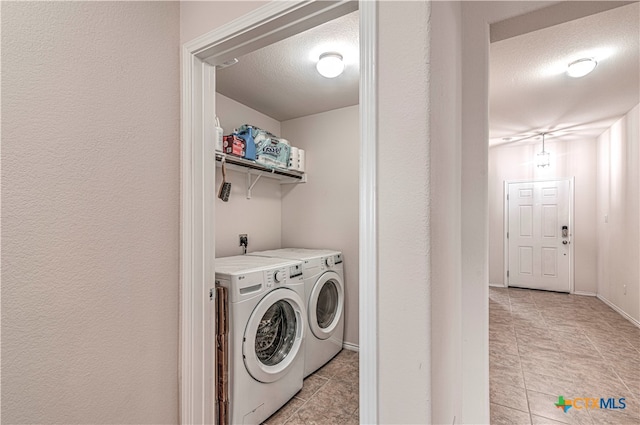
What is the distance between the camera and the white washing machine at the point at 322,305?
2242mm

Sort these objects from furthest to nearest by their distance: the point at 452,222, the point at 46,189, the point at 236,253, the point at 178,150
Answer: the point at 236,253 → the point at 178,150 → the point at 452,222 → the point at 46,189

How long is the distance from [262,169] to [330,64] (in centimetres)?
107

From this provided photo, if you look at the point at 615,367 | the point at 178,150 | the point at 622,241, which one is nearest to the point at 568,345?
the point at 615,367

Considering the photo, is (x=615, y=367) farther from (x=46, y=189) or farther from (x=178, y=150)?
(x=46, y=189)

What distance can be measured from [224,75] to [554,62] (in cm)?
265

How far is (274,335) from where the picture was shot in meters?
2.02

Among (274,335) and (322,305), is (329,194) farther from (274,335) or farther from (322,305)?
(274,335)

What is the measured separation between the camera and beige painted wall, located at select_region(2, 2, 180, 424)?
903 mm

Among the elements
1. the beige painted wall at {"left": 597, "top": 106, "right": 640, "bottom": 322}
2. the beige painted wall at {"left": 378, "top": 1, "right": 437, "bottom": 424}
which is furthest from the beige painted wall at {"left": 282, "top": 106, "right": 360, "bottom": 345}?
the beige painted wall at {"left": 597, "top": 106, "right": 640, "bottom": 322}

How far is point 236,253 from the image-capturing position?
106 inches

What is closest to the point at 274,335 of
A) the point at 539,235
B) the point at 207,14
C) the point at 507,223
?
the point at 207,14

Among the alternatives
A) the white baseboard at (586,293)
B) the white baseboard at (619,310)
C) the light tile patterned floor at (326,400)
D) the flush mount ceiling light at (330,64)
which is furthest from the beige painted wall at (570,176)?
the flush mount ceiling light at (330,64)

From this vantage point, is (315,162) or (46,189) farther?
(315,162)

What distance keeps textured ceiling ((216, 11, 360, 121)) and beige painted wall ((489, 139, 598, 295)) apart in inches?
147
